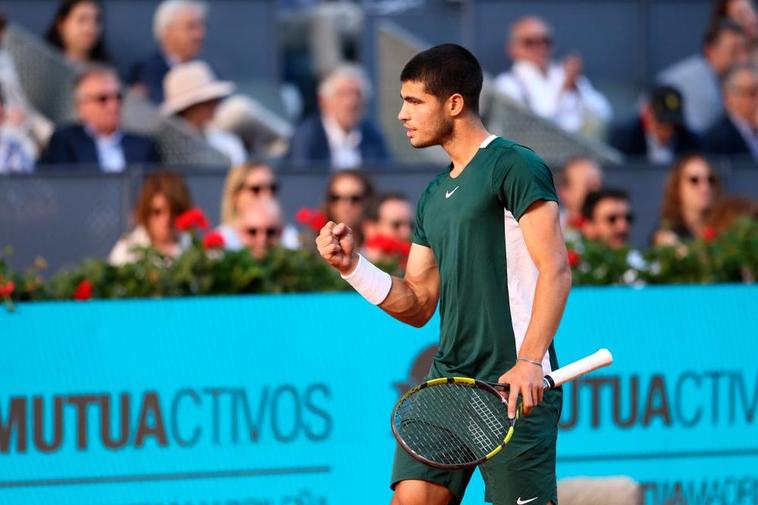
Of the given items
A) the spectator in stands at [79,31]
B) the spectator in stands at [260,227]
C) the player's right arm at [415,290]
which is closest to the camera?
the player's right arm at [415,290]

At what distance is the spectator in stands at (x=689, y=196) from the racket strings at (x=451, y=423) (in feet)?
17.3

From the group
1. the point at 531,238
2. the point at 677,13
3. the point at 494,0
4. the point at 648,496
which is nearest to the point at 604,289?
the point at 648,496

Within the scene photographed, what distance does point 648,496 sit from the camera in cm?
681

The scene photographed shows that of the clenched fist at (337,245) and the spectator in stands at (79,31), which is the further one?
the spectator in stands at (79,31)

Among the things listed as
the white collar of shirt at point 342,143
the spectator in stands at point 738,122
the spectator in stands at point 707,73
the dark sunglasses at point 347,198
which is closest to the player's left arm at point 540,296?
the dark sunglasses at point 347,198

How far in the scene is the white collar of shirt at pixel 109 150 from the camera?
31.5 feet

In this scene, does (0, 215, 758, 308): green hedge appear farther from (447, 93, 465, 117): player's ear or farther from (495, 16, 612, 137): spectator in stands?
(495, 16, 612, 137): spectator in stands

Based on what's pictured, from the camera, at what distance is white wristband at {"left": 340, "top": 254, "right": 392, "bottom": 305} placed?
471cm

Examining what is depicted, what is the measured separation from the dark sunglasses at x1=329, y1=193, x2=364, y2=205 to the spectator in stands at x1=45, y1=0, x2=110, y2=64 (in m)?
2.69

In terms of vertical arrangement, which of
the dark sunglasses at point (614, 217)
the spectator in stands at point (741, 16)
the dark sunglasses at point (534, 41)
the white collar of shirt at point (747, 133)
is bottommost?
the dark sunglasses at point (614, 217)

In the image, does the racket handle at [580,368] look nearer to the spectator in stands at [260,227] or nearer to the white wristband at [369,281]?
the white wristband at [369,281]

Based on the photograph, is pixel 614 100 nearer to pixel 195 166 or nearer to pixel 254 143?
pixel 254 143

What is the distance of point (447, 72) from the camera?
4523 mm

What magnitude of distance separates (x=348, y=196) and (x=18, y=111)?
2.45 meters
